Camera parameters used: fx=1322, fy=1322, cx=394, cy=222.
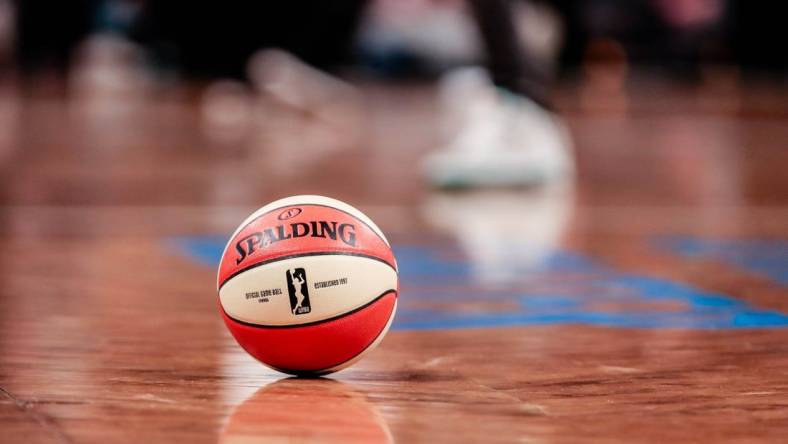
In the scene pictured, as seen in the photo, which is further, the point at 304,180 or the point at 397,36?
the point at 397,36

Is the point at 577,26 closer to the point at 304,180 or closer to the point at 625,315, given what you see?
the point at 304,180

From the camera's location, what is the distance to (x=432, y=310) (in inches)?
80.8

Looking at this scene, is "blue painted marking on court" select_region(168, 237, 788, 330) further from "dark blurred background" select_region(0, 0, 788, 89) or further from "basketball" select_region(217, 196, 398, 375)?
"dark blurred background" select_region(0, 0, 788, 89)

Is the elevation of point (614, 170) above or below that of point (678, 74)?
below

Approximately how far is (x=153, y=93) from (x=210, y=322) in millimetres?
10591

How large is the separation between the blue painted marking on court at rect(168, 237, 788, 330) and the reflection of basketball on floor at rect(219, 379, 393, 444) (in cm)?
46

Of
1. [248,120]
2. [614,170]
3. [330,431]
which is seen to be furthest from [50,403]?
[248,120]

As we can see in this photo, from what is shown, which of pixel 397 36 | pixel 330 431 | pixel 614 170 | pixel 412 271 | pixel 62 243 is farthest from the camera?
pixel 397 36

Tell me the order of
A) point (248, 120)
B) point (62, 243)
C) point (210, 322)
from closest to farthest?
point (210, 322), point (62, 243), point (248, 120)

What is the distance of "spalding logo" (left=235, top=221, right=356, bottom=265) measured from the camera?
1.51 metres

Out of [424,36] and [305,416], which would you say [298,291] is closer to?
[305,416]

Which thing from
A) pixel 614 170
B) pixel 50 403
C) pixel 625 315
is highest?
pixel 614 170

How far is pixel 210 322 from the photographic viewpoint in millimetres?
1912

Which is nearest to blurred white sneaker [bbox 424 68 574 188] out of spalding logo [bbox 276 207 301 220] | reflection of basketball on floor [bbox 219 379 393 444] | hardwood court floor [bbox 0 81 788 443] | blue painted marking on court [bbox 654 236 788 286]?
hardwood court floor [bbox 0 81 788 443]
